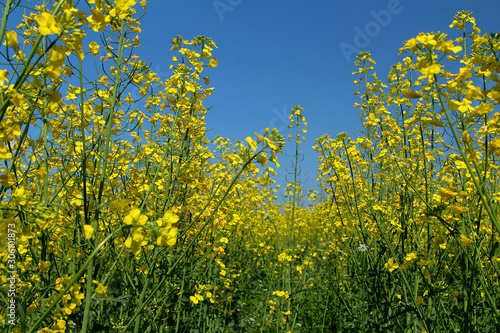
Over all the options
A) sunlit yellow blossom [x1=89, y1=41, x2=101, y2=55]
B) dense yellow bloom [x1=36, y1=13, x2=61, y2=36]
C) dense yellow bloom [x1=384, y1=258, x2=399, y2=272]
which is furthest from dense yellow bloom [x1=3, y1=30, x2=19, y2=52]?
dense yellow bloom [x1=384, y1=258, x2=399, y2=272]

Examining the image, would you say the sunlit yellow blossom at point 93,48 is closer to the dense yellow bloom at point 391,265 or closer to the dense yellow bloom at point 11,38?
the dense yellow bloom at point 11,38

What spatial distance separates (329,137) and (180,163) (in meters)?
2.30

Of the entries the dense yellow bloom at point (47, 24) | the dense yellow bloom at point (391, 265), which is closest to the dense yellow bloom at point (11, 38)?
the dense yellow bloom at point (47, 24)

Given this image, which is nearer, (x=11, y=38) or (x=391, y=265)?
(x=11, y=38)

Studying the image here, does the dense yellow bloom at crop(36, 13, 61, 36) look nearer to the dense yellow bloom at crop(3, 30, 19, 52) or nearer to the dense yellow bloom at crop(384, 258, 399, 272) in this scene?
the dense yellow bloom at crop(3, 30, 19, 52)

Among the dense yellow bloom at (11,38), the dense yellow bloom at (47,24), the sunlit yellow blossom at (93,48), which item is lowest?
the dense yellow bloom at (47,24)

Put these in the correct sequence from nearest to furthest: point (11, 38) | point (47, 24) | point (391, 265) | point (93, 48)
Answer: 1. point (47, 24)
2. point (11, 38)
3. point (93, 48)
4. point (391, 265)

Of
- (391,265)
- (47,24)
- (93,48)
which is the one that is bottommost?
(391,265)

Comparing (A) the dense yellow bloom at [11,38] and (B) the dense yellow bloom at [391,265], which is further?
(B) the dense yellow bloom at [391,265]

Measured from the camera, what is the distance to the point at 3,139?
0.96m

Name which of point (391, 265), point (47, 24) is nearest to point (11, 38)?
point (47, 24)

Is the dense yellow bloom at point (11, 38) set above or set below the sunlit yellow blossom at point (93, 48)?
below

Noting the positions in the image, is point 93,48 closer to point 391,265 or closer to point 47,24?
point 47,24

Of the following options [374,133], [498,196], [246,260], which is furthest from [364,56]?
[246,260]
